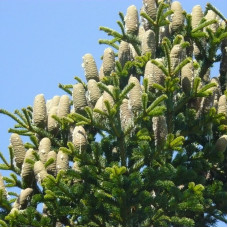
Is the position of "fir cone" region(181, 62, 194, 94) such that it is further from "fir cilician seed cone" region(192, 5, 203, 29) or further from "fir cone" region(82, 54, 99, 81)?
"fir cone" region(82, 54, 99, 81)

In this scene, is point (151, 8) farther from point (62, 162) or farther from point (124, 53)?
point (62, 162)

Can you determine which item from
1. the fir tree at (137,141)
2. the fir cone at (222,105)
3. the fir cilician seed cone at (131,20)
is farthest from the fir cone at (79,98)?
the fir cone at (222,105)

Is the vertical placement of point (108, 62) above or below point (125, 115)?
above

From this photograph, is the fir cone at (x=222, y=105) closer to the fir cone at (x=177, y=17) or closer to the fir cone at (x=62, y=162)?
the fir cone at (x=177, y=17)

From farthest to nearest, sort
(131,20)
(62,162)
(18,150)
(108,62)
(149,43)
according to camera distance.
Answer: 1. (131,20)
2. (108,62)
3. (149,43)
4. (18,150)
5. (62,162)

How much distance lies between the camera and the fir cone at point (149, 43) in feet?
30.2

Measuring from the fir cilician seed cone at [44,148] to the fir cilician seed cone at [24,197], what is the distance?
0.40 meters

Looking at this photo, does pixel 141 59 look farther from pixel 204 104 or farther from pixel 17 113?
pixel 17 113

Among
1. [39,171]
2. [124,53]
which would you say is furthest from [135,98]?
[124,53]

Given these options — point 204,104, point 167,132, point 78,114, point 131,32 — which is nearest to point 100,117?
point 78,114

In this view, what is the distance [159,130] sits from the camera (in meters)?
8.11

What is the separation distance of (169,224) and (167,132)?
1.08 meters

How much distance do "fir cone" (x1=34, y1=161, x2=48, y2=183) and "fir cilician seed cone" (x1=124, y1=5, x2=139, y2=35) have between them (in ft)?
8.28

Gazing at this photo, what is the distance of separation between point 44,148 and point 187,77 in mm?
1962
